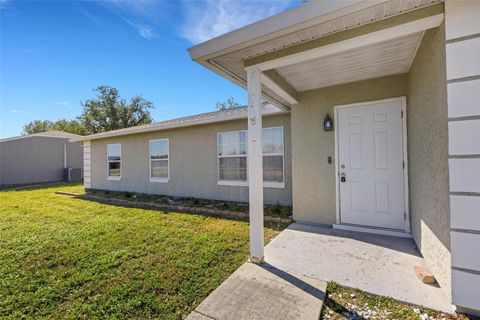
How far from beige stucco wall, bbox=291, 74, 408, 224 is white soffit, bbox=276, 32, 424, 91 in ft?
0.76

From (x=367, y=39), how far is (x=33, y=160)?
20.3m

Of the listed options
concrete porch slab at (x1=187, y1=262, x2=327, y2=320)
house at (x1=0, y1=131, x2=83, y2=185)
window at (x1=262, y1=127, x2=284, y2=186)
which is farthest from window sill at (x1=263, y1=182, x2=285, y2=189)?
house at (x1=0, y1=131, x2=83, y2=185)

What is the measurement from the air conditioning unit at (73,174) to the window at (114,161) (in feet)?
27.6

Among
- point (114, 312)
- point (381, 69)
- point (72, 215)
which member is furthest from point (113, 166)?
point (381, 69)

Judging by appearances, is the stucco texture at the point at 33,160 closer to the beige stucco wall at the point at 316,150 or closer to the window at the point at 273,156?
the window at the point at 273,156

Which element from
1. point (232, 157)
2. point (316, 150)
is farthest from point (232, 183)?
point (316, 150)

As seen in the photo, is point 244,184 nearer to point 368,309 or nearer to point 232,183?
point 232,183

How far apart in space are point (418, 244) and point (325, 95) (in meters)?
2.95

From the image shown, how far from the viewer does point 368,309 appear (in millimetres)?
2029

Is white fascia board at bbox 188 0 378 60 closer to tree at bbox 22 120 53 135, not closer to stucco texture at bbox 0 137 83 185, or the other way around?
stucco texture at bbox 0 137 83 185

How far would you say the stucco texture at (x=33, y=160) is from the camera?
14.1 meters

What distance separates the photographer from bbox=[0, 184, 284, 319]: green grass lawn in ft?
7.19

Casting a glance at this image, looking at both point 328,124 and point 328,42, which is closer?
point 328,42

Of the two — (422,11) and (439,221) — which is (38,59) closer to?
(422,11)
